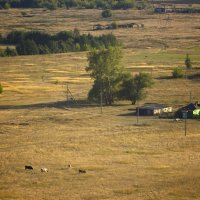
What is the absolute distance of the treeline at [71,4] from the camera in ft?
523

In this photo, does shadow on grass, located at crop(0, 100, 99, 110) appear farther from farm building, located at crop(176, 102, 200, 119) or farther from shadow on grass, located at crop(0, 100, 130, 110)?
farm building, located at crop(176, 102, 200, 119)

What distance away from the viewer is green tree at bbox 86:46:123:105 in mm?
49344

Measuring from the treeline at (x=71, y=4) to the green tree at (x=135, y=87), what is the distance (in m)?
110

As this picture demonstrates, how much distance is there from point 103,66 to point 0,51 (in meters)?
32.9

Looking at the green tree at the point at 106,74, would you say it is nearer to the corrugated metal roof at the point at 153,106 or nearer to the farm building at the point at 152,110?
the corrugated metal roof at the point at 153,106

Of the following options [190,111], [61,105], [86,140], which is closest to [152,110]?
[190,111]

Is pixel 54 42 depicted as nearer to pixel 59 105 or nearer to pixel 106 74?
pixel 106 74

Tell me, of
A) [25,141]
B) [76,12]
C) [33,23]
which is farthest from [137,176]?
[76,12]

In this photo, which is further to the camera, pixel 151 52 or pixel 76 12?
pixel 76 12

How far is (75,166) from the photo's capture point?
29.8 m

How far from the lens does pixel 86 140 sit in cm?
3547

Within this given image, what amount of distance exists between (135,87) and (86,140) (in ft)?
45.7

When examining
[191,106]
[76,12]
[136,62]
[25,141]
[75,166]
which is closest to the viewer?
[75,166]

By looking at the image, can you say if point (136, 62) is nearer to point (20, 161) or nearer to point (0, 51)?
point (0, 51)
